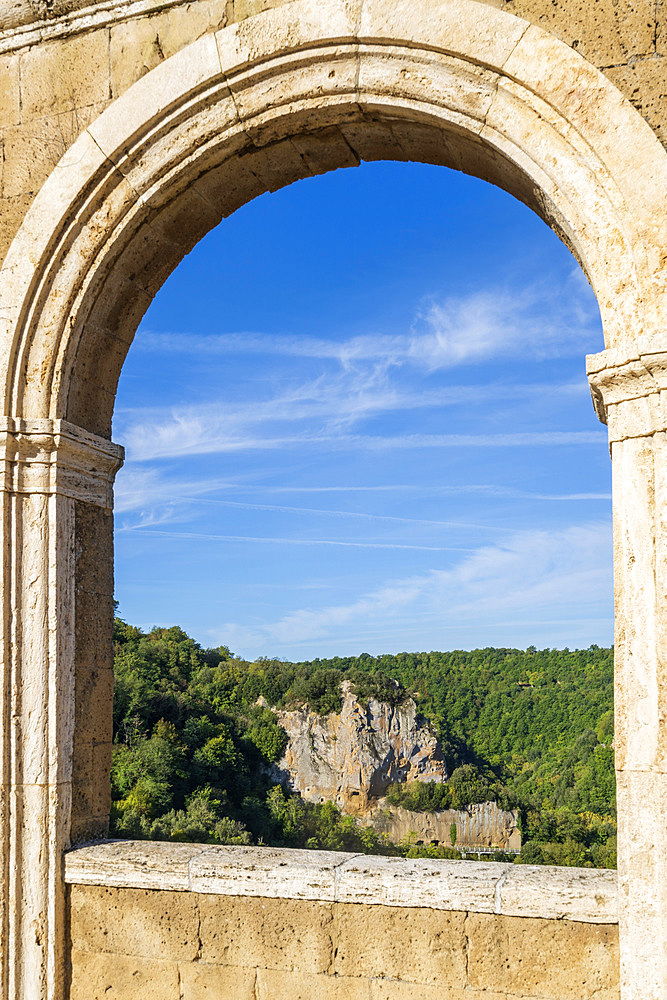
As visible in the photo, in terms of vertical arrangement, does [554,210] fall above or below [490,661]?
above

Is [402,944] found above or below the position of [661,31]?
below

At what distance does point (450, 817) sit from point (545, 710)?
10.0m

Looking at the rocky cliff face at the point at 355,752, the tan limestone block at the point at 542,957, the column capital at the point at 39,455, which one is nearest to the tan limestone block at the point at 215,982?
the tan limestone block at the point at 542,957

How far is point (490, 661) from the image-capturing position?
2287 inches

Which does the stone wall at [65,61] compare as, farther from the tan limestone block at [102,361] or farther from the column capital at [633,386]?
the column capital at [633,386]

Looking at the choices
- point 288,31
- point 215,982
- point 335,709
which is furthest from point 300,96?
point 335,709

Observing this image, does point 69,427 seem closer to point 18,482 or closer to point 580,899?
point 18,482

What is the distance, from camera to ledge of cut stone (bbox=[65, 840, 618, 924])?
3.00 metres

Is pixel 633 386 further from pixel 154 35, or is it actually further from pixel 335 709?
pixel 335 709

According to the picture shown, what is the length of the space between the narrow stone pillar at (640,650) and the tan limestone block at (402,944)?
0.60 meters

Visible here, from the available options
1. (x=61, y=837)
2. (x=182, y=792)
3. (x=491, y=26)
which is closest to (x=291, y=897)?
(x=61, y=837)

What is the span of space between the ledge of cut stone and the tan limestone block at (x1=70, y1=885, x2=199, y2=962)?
5 cm

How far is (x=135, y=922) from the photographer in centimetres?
350

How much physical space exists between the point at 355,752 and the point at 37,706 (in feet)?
170
